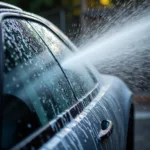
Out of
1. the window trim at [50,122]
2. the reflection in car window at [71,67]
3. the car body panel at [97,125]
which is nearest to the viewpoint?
the window trim at [50,122]

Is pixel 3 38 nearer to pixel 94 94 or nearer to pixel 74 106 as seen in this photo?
pixel 74 106

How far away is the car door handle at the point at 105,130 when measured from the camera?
7.97 ft

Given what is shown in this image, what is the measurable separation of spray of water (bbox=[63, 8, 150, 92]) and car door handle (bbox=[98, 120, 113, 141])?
8.81ft

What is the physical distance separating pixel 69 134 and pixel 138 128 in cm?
442

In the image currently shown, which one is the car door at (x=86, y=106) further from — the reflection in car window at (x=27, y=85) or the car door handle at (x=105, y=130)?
the reflection in car window at (x=27, y=85)

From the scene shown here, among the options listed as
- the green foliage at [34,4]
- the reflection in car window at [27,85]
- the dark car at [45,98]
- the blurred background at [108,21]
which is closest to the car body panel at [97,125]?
the dark car at [45,98]

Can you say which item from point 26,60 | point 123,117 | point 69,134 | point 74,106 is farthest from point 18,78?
point 123,117

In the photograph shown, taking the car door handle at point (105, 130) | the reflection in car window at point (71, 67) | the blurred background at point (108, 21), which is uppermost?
the reflection in car window at point (71, 67)

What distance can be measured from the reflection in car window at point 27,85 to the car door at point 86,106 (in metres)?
0.12

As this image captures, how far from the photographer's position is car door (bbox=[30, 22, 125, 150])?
2074mm

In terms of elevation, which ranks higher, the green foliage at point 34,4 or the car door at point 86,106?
the car door at point 86,106

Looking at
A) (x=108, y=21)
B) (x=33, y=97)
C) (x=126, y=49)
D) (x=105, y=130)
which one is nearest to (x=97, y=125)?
(x=105, y=130)

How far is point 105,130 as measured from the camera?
254cm

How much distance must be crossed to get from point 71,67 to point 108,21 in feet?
20.5
